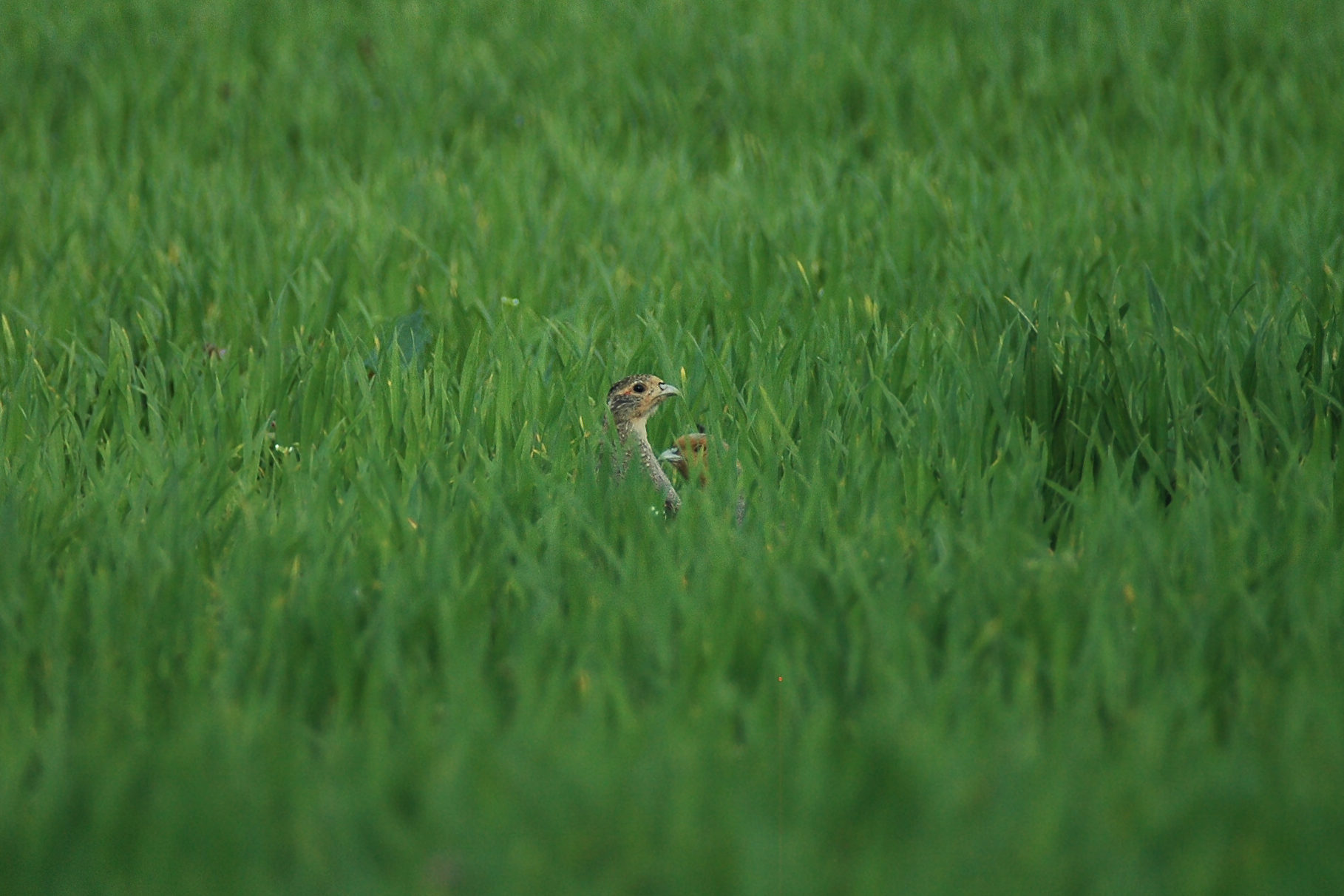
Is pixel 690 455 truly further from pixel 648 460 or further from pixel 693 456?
pixel 648 460

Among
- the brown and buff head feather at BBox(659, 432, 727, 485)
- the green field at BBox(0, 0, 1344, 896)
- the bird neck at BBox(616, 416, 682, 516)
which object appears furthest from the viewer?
the brown and buff head feather at BBox(659, 432, 727, 485)

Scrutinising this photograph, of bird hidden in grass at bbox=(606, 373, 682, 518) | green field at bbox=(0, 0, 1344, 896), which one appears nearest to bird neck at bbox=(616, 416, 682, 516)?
bird hidden in grass at bbox=(606, 373, 682, 518)

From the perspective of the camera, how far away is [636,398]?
2902 mm

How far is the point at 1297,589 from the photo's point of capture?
2.03 m

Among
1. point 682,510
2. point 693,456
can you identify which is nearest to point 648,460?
point 693,456

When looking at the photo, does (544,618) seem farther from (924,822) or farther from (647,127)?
(647,127)

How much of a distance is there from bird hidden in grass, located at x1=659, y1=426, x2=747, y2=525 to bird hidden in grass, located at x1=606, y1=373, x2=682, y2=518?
3 centimetres

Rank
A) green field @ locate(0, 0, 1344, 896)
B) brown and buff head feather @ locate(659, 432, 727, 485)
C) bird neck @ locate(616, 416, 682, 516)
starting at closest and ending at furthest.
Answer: green field @ locate(0, 0, 1344, 896)
bird neck @ locate(616, 416, 682, 516)
brown and buff head feather @ locate(659, 432, 727, 485)

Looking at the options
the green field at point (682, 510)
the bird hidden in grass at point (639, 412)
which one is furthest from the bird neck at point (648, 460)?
the green field at point (682, 510)

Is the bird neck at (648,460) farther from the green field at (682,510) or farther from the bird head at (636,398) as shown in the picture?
the green field at (682,510)

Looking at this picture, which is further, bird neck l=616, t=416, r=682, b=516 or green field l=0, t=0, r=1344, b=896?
bird neck l=616, t=416, r=682, b=516

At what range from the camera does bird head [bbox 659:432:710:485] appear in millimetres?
2809

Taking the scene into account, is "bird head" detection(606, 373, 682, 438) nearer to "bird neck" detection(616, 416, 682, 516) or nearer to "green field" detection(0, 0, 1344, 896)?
"bird neck" detection(616, 416, 682, 516)

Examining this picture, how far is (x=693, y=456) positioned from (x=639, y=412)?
169mm
